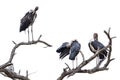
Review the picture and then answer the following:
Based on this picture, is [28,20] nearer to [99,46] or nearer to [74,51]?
[74,51]

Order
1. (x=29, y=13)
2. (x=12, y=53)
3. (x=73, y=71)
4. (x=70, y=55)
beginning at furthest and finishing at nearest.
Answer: (x=29, y=13), (x=70, y=55), (x=12, y=53), (x=73, y=71)

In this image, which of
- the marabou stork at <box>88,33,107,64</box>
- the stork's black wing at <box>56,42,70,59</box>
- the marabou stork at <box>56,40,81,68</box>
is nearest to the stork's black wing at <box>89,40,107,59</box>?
the marabou stork at <box>88,33,107,64</box>

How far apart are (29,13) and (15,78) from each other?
3.10 metres

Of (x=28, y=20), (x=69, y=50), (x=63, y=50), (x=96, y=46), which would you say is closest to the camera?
(x=63, y=50)

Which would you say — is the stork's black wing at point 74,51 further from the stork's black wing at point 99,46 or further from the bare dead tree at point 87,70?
the bare dead tree at point 87,70

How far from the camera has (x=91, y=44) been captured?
14.3 metres

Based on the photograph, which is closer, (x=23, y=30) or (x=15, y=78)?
(x=15, y=78)

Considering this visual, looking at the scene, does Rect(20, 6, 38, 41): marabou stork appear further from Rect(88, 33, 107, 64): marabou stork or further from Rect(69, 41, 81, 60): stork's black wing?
Rect(88, 33, 107, 64): marabou stork

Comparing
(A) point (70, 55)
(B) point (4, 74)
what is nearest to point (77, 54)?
(A) point (70, 55)

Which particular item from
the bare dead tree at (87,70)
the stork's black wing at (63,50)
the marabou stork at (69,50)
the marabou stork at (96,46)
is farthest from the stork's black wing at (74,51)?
the bare dead tree at (87,70)

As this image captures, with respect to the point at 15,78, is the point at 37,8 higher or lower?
higher

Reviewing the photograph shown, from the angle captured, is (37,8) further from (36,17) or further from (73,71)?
(73,71)

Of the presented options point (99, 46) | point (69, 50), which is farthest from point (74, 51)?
point (99, 46)

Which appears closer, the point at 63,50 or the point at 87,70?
the point at 87,70
